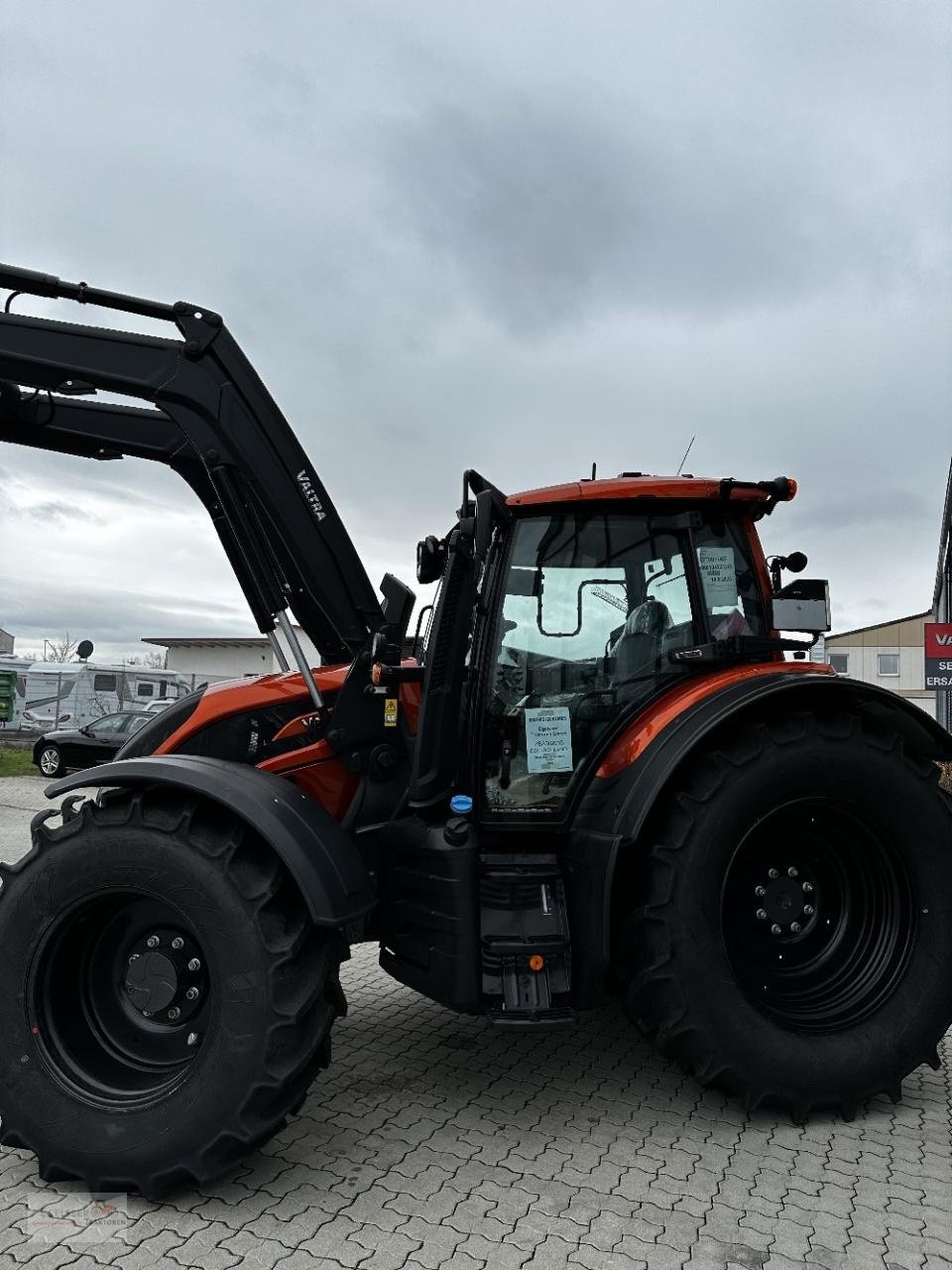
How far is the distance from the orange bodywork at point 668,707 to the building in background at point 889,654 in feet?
147

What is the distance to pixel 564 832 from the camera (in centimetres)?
379

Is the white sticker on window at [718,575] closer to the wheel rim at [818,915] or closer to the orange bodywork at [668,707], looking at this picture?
the orange bodywork at [668,707]

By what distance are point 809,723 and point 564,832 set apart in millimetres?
1042

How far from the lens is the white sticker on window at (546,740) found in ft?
12.5

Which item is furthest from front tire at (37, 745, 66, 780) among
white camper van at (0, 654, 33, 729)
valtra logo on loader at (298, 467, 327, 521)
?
valtra logo on loader at (298, 467, 327, 521)

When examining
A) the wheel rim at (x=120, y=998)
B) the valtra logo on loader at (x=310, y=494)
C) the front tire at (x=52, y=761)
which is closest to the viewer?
the wheel rim at (x=120, y=998)

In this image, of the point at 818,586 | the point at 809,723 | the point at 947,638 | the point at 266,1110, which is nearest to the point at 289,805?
the point at 266,1110

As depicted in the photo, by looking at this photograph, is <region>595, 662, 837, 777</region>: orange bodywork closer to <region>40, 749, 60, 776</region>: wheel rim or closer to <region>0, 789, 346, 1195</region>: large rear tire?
<region>0, 789, 346, 1195</region>: large rear tire

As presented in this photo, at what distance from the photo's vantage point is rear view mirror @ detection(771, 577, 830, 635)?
394 cm

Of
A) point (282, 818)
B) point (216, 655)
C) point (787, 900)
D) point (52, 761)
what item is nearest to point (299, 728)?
point (282, 818)

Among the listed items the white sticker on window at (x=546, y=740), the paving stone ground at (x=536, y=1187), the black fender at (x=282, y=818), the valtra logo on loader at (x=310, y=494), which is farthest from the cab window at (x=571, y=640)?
the paving stone ground at (x=536, y=1187)

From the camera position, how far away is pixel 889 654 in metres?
46.5

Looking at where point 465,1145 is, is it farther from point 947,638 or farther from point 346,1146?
point 947,638

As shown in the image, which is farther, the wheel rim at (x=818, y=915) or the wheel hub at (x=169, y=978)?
the wheel rim at (x=818, y=915)
